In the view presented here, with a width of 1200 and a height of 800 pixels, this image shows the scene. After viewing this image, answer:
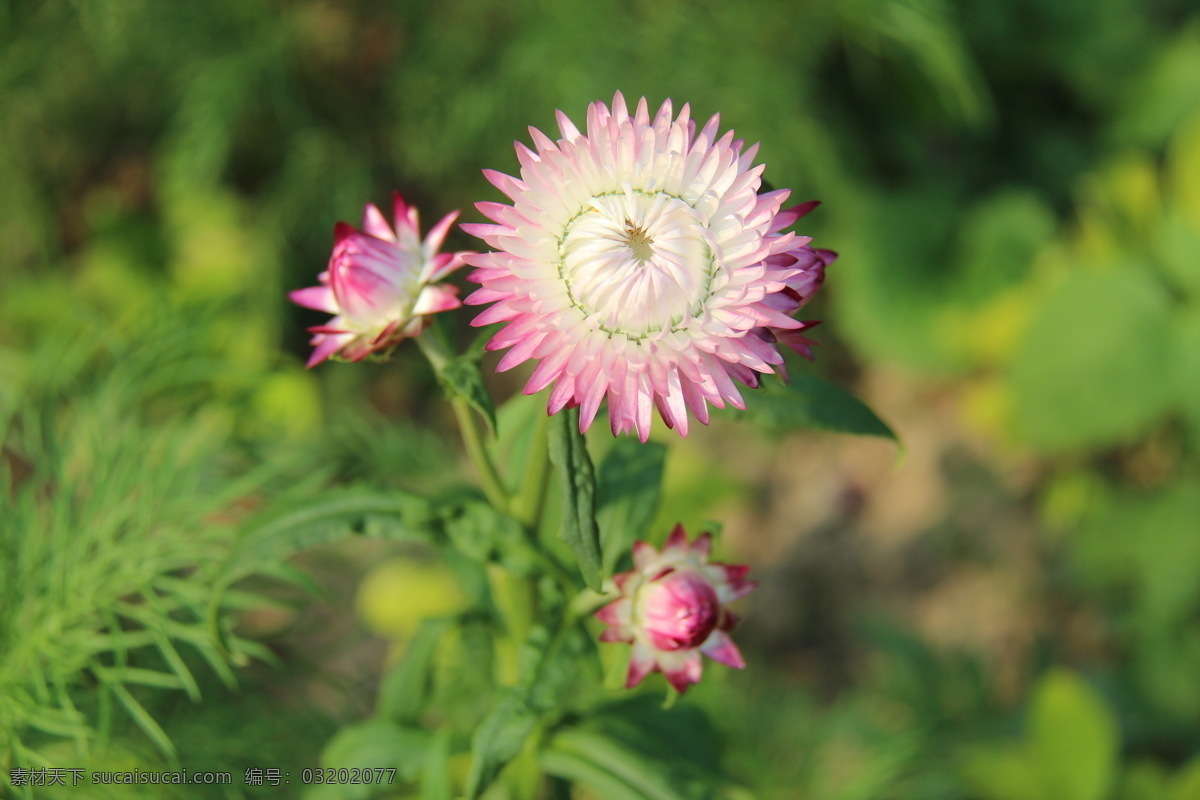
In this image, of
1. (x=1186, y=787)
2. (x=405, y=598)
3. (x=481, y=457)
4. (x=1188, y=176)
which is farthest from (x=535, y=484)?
(x=1188, y=176)

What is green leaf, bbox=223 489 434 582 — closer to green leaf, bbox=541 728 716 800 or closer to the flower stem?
the flower stem

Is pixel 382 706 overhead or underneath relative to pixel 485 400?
underneath

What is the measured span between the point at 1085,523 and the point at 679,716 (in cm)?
126

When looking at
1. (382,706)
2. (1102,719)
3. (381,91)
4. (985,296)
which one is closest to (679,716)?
(382,706)

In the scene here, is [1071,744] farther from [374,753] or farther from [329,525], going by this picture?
[329,525]

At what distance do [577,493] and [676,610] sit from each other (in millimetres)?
108

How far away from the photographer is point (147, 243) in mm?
1953

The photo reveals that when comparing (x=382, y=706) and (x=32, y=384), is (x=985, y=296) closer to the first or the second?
(x=382, y=706)

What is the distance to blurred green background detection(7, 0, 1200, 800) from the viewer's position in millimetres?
1575

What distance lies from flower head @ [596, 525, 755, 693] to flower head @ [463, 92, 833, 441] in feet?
0.40

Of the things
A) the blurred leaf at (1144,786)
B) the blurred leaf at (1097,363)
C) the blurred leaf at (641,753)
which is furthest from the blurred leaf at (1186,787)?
the blurred leaf at (641,753)

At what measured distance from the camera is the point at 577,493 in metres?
0.51

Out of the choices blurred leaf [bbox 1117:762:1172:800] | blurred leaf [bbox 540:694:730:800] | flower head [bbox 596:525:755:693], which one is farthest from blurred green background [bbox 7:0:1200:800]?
flower head [bbox 596:525:755:693]

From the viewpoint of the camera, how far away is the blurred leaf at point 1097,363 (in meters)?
1.64
